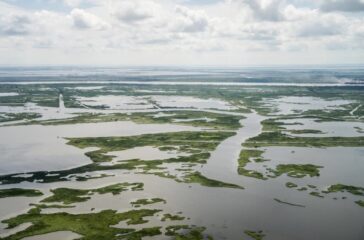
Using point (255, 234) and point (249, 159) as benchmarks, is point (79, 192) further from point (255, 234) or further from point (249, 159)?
point (249, 159)

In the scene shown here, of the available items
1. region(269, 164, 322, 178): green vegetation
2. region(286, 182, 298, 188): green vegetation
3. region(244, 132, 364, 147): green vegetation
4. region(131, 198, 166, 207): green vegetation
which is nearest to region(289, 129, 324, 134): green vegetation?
region(244, 132, 364, 147): green vegetation

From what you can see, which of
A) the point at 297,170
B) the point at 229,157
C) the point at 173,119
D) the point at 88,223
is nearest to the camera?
the point at 88,223

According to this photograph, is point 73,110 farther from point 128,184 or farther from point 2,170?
point 128,184

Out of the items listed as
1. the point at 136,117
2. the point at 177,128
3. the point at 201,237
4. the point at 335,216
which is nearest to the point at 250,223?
the point at 201,237

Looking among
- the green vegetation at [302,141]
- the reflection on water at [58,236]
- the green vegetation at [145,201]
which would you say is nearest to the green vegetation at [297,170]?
the green vegetation at [302,141]

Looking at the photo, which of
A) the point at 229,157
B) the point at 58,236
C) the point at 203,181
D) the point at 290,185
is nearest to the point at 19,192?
the point at 58,236

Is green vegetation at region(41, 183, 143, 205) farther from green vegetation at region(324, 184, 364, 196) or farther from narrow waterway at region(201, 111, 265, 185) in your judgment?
green vegetation at region(324, 184, 364, 196)

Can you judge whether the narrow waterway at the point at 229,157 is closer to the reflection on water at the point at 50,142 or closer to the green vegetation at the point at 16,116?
the reflection on water at the point at 50,142

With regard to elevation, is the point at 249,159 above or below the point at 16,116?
above
